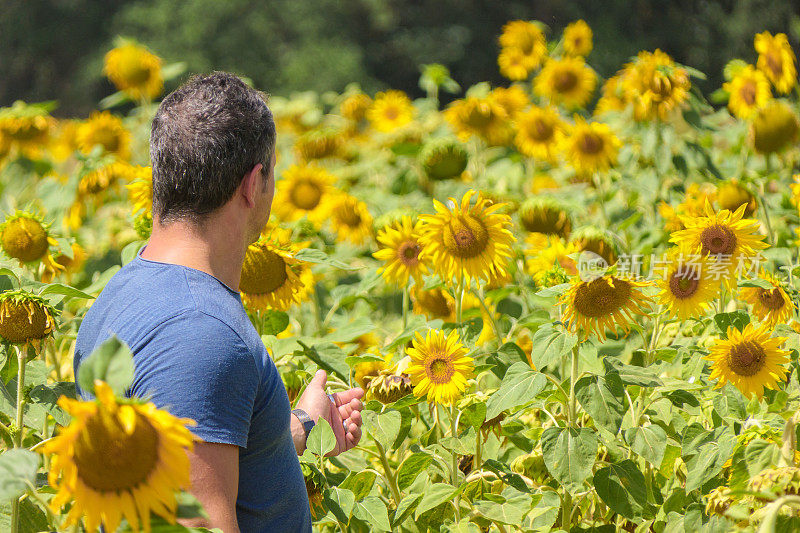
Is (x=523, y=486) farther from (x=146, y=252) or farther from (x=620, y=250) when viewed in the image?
(x=620, y=250)

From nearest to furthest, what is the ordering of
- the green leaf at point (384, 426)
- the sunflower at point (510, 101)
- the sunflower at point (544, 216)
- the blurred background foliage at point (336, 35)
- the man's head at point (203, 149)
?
the man's head at point (203, 149)
the green leaf at point (384, 426)
the sunflower at point (544, 216)
the sunflower at point (510, 101)
the blurred background foliage at point (336, 35)

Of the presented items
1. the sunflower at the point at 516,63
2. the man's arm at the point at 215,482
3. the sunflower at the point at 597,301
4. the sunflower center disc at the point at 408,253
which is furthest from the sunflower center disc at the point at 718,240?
the sunflower at the point at 516,63

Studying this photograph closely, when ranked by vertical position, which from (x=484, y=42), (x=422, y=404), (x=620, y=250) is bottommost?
(x=422, y=404)

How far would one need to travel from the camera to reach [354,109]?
3656 mm

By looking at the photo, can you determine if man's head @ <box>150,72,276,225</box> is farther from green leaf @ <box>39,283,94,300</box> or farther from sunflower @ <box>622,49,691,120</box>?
sunflower @ <box>622,49,691,120</box>

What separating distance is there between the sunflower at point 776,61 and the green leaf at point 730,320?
1373 mm

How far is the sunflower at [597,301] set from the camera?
4.30ft

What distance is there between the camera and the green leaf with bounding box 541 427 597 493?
1.28 m

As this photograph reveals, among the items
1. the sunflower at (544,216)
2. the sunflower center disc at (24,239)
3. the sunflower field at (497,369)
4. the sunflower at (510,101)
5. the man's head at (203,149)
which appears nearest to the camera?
the sunflower field at (497,369)

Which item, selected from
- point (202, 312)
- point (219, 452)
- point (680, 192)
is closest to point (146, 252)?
point (202, 312)

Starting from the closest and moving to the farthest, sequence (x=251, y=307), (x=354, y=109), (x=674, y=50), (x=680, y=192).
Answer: (x=251, y=307), (x=680, y=192), (x=354, y=109), (x=674, y=50)

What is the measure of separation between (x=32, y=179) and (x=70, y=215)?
69cm

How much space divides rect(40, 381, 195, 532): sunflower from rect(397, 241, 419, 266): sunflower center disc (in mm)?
1080

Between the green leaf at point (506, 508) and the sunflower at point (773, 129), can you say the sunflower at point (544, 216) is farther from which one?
the green leaf at point (506, 508)
